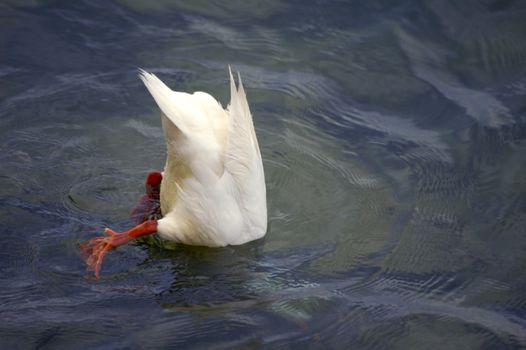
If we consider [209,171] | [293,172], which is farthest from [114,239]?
[293,172]

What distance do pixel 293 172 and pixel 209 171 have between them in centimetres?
114

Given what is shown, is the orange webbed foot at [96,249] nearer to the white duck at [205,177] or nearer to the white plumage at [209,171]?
the white duck at [205,177]

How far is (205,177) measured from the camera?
14.0 ft

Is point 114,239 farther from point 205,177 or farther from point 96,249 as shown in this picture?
point 205,177

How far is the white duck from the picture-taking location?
4191 mm

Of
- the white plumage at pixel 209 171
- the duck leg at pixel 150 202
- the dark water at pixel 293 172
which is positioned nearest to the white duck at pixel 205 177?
the white plumage at pixel 209 171

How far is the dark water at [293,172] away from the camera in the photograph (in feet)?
13.1

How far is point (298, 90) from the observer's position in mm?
6156

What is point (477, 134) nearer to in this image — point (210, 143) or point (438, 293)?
point (438, 293)

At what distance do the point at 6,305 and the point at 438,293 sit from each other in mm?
2414

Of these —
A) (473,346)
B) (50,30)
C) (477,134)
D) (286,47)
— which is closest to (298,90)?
(286,47)

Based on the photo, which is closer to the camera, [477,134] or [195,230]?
[195,230]

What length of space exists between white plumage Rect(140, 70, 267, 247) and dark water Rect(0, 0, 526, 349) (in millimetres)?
194

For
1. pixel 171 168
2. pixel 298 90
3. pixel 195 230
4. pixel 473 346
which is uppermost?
pixel 298 90
